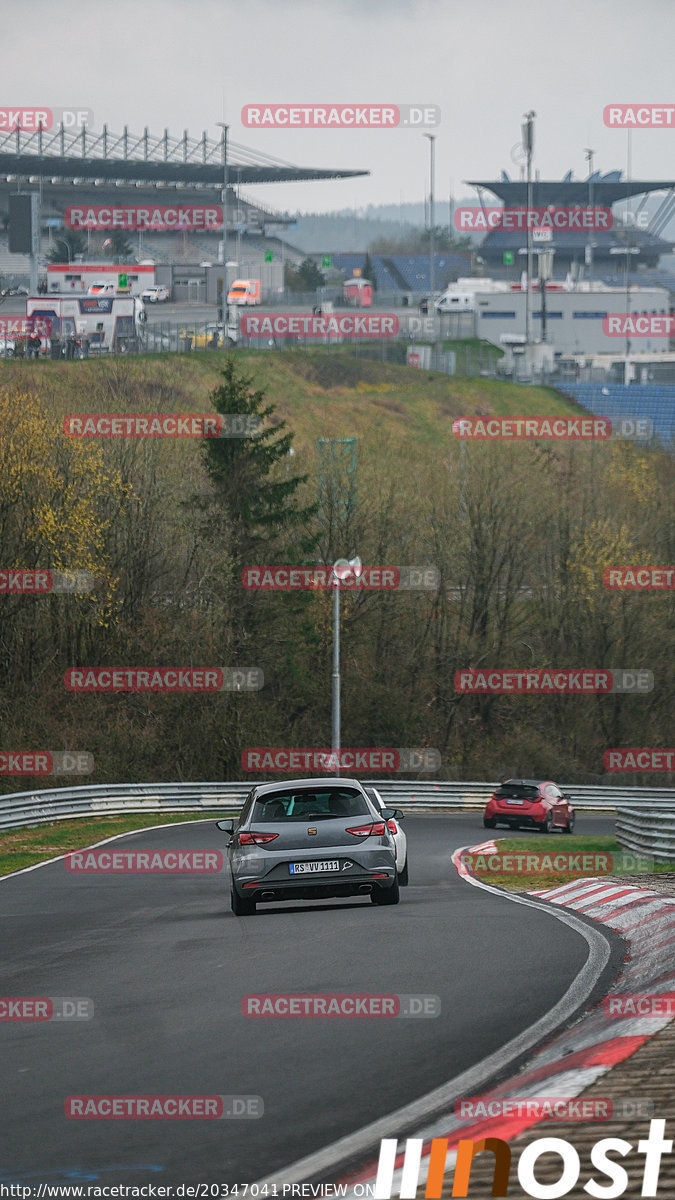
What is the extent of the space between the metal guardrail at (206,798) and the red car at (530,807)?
50.4 inches

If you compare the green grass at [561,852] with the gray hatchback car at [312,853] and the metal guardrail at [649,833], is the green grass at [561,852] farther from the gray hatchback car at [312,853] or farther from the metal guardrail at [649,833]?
the gray hatchback car at [312,853]

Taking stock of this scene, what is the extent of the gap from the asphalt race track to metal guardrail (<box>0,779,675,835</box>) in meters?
16.3

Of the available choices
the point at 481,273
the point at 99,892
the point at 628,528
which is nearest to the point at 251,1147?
the point at 99,892

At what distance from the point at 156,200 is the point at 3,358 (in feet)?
170

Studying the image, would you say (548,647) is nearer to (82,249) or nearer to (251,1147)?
(251,1147)

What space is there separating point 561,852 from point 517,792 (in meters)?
7.60

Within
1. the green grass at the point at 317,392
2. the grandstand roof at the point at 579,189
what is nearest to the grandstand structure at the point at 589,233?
the grandstand roof at the point at 579,189

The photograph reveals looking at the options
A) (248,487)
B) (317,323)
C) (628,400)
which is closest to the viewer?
(248,487)

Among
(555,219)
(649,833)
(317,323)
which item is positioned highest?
(555,219)

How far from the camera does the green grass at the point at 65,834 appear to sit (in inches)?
1071

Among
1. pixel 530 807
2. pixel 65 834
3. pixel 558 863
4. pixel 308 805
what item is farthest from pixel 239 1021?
pixel 530 807

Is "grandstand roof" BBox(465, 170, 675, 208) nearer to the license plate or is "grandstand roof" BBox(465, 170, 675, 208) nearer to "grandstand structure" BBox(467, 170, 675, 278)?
"grandstand structure" BBox(467, 170, 675, 278)

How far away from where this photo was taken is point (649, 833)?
24.4 m

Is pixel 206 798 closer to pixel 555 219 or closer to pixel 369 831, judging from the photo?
pixel 369 831
